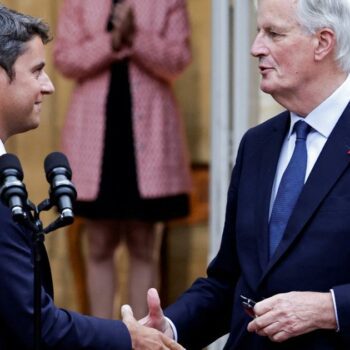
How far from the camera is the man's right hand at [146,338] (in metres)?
4.21

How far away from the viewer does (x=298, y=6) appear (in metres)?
4.23

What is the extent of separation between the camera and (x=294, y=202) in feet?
13.8

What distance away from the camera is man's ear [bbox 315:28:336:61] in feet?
13.8

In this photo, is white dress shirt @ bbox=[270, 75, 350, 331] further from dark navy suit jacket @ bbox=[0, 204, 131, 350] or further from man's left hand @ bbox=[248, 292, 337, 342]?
dark navy suit jacket @ bbox=[0, 204, 131, 350]

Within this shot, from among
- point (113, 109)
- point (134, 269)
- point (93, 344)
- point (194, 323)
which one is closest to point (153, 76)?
point (113, 109)

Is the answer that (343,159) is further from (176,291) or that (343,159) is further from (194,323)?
(176,291)

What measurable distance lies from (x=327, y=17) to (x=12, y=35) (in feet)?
2.99

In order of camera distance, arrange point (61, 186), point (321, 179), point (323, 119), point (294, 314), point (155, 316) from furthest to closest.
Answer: point (155, 316) → point (323, 119) → point (321, 179) → point (294, 314) → point (61, 186)

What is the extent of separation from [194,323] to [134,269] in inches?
99.9

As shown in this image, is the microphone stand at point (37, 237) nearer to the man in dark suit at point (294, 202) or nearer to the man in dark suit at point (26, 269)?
the man in dark suit at point (26, 269)

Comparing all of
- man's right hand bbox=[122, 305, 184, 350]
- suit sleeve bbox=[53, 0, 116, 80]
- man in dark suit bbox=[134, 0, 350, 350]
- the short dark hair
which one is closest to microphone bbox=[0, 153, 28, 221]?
the short dark hair

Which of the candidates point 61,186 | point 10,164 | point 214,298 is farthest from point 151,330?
point 10,164

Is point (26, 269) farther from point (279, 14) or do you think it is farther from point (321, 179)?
point (279, 14)

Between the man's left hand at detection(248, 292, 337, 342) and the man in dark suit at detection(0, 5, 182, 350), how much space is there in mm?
373
